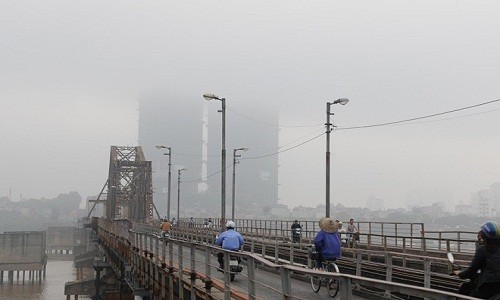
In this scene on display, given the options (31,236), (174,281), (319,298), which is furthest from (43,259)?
(319,298)

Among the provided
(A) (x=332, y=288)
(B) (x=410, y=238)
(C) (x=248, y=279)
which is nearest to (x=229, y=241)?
(A) (x=332, y=288)

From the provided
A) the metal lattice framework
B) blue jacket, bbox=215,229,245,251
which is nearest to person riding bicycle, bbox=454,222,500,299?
blue jacket, bbox=215,229,245,251

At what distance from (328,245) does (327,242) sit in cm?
7

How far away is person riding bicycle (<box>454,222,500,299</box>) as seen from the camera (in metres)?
6.49

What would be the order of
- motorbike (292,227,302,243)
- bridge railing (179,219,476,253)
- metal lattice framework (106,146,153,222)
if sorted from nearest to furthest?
bridge railing (179,219,476,253) < motorbike (292,227,302,243) < metal lattice framework (106,146,153,222)

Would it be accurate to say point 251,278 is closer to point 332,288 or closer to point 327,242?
point 332,288

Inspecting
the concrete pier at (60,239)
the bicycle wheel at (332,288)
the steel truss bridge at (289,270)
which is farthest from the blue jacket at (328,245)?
the concrete pier at (60,239)

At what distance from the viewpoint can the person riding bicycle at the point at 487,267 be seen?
6.49 meters

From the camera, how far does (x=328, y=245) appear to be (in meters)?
14.0

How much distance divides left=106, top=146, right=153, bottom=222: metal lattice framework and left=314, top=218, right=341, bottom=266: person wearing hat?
9100 cm

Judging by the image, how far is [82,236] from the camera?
508 ft

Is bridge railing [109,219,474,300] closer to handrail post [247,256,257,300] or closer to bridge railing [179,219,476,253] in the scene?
handrail post [247,256,257,300]

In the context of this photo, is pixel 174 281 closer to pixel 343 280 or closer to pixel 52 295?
pixel 343 280

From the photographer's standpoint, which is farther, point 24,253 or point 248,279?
point 24,253
